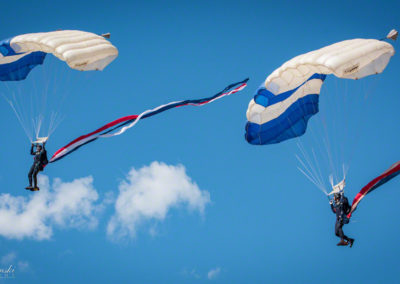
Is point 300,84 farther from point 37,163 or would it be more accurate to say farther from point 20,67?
point 20,67

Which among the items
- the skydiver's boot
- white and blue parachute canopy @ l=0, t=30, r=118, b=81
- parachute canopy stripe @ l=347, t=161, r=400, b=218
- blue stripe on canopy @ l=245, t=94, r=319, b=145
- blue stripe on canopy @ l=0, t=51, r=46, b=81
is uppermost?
blue stripe on canopy @ l=0, t=51, r=46, b=81

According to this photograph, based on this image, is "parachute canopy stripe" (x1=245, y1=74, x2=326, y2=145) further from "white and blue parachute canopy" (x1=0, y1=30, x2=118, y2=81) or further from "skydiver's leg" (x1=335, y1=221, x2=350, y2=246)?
"white and blue parachute canopy" (x1=0, y1=30, x2=118, y2=81)

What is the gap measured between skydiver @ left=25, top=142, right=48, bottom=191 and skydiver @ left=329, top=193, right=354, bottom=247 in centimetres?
978

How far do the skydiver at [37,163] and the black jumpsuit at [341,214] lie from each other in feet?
32.2

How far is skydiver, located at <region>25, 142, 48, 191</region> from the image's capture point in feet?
75.9

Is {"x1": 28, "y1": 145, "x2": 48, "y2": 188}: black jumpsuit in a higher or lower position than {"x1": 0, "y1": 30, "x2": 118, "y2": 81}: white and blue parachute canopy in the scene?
lower

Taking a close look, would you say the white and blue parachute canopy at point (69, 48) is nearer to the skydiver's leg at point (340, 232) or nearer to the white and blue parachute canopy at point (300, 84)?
the white and blue parachute canopy at point (300, 84)

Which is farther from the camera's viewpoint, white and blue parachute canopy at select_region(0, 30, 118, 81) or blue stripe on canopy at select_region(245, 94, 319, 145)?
blue stripe on canopy at select_region(245, 94, 319, 145)

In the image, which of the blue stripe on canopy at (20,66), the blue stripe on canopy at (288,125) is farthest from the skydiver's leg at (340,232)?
the blue stripe on canopy at (20,66)

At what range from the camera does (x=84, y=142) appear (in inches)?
936

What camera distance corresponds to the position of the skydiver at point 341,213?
68.0 ft

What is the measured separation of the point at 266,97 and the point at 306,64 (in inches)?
95.9

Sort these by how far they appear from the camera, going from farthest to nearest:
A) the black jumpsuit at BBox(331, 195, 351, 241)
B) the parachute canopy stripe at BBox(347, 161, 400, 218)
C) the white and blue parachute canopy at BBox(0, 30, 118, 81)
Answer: the white and blue parachute canopy at BBox(0, 30, 118, 81), the parachute canopy stripe at BBox(347, 161, 400, 218), the black jumpsuit at BBox(331, 195, 351, 241)

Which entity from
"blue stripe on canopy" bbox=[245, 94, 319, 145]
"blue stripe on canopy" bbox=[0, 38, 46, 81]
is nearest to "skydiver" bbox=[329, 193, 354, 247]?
"blue stripe on canopy" bbox=[245, 94, 319, 145]
